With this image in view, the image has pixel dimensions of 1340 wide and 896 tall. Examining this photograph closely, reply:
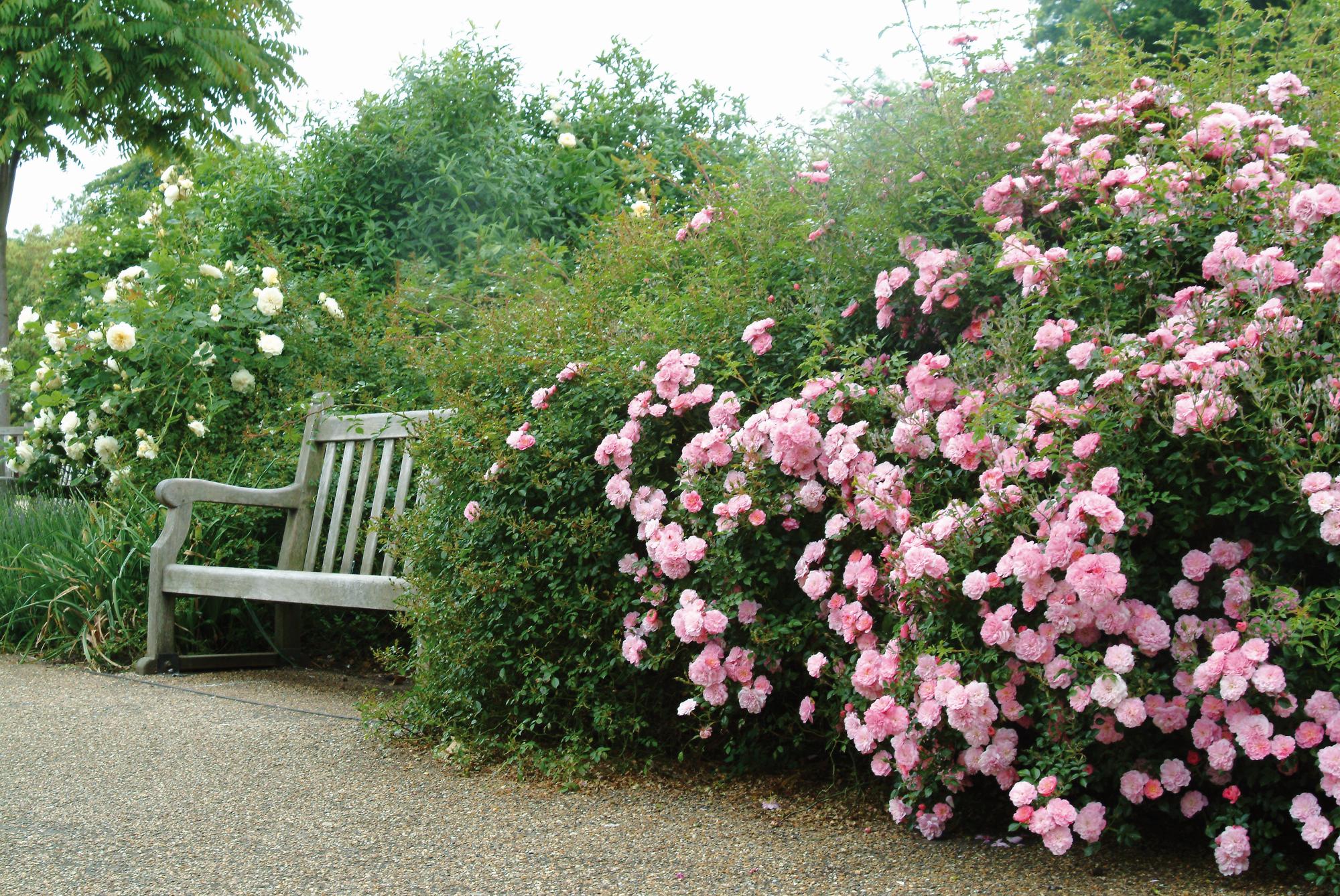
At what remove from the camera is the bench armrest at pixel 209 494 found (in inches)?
189

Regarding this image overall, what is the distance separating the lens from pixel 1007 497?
229 centimetres

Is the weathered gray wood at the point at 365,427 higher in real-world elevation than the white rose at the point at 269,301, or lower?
lower

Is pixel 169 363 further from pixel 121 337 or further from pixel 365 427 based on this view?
pixel 365 427

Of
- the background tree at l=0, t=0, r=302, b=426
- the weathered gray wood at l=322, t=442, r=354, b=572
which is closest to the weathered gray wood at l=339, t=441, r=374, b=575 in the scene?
the weathered gray wood at l=322, t=442, r=354, b=572

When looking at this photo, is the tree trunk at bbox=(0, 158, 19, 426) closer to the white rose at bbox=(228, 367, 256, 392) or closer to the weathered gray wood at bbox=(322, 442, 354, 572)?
the white rose at bbox=(228, 367, 256, 392)

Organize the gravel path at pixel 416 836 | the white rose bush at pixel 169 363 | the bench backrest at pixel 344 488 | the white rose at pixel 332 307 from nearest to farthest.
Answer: the gravel path at pixel 416 836, the bench backrest at pixel 344 488, the white rose bush at pixel 169 363, the white rose at pixel 332 307

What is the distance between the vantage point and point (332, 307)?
595 cm

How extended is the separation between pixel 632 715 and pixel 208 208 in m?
6.09

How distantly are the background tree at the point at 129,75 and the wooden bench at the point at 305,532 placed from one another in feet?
13.5

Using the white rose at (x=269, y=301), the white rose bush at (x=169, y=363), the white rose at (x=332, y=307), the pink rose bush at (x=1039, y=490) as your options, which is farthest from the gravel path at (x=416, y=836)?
the white rose at (x=332, y=307)

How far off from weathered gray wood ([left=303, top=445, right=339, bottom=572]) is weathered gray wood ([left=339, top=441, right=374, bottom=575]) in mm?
363

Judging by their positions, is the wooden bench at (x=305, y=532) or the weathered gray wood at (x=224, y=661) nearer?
the wooden bench at (x=305, y=532)

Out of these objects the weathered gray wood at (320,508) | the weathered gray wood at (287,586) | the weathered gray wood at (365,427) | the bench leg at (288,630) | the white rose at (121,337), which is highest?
the white rose at (121,337)

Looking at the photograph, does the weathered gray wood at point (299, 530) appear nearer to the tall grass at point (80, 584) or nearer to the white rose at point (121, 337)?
the tall grass at point (80, 584)
